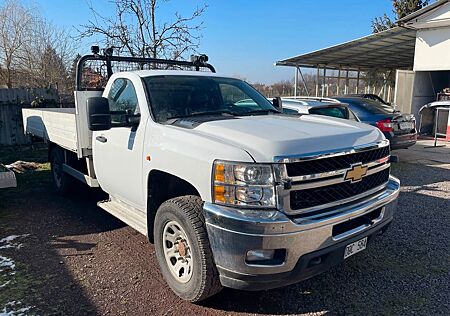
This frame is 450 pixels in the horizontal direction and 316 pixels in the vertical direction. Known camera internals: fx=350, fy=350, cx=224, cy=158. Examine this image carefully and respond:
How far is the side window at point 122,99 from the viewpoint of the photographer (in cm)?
388

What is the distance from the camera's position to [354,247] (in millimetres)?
2939

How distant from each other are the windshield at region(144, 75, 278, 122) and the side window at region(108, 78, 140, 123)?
25 cm

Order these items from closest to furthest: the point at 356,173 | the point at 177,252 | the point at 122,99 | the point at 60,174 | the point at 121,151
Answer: the point at 356,173 → the point at 177,252 → the point at 121,151 → the point at 122,99 → the point at 60,174

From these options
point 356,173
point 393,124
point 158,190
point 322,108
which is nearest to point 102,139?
point 158,190

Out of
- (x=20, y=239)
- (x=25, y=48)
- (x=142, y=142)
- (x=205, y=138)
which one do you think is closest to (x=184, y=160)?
Result: (x=205, y=138)

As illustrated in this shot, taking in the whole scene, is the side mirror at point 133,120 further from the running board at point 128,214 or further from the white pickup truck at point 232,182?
the running board at point 128,214

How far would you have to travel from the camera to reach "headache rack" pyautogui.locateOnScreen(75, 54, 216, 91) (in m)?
5.20

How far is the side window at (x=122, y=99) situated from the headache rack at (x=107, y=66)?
913mm

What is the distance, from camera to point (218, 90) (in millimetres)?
4262

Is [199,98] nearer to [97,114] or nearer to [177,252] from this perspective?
[97,114]

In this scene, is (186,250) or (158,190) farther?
(158,190)

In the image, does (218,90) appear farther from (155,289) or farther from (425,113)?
(425,113)

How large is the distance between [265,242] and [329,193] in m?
0.70

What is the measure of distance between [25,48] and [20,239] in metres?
20.7
